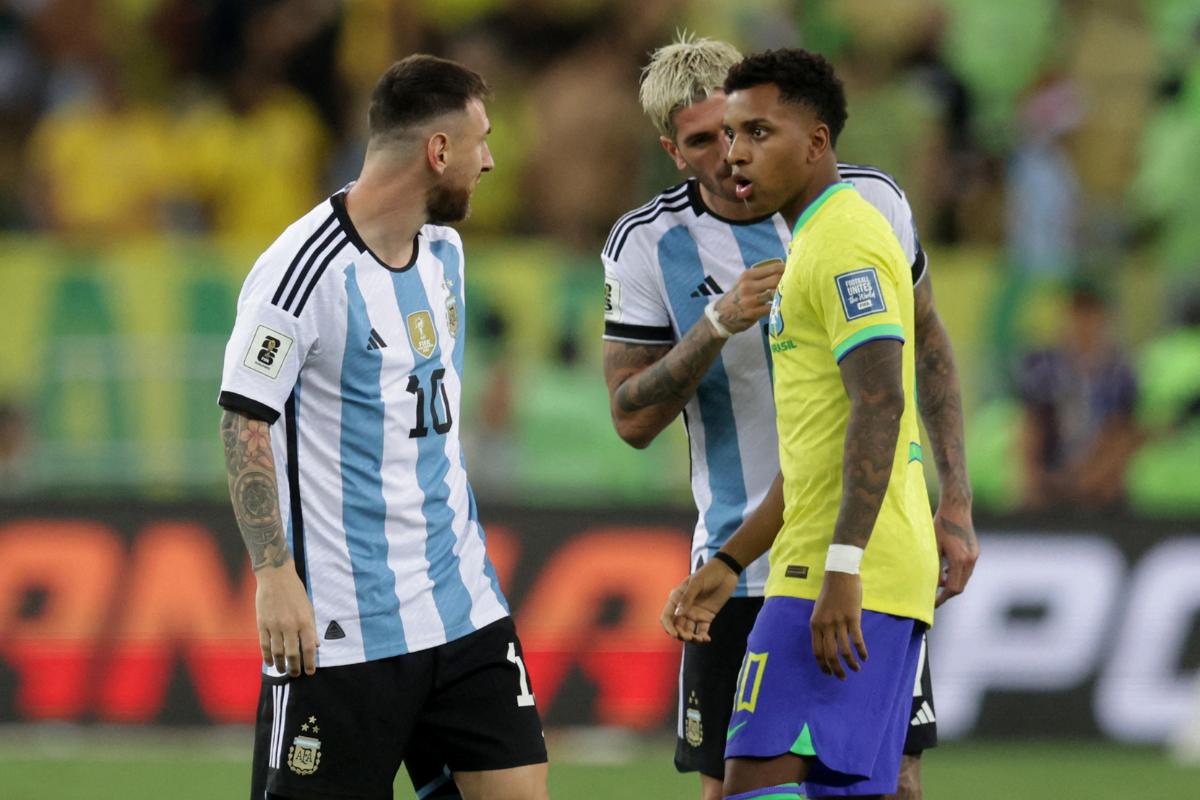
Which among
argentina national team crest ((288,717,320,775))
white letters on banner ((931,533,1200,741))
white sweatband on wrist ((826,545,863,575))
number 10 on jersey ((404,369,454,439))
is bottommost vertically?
A: white letters on banner ((931,533,1200,741))

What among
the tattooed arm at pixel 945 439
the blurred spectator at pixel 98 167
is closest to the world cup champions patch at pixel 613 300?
the tattooed arm at pixel 945 439

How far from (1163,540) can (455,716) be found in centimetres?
568

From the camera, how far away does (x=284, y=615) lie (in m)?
4.24

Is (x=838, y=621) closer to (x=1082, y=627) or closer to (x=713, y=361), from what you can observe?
(x=713, y=361)

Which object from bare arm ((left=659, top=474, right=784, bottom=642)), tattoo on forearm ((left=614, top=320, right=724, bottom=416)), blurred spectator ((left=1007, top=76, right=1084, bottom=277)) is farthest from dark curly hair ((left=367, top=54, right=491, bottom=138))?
blurred spectator ((left=1007, top=76, right=1084, bottom=277))

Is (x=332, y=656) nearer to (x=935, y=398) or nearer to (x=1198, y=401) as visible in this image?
(x=935, y=398)

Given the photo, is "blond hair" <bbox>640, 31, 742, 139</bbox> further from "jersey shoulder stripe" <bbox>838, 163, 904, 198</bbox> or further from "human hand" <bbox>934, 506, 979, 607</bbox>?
"human hand" <bbox>934, 506, 979, 607</bbox>

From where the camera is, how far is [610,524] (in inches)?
379

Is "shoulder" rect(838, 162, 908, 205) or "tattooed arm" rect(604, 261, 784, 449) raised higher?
"shoulder" rect(838, 162, 908, 205)

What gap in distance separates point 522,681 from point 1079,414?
635 centimetres

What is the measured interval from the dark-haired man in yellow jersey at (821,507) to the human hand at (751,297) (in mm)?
152

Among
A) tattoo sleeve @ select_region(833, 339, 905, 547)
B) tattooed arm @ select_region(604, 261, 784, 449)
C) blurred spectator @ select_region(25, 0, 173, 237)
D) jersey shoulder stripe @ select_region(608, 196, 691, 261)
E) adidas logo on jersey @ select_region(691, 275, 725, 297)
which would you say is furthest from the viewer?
blurred spectator @ select_region(25, 0, 173, 237)

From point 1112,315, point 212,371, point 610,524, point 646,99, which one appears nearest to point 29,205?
point 212,371

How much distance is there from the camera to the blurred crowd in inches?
467
